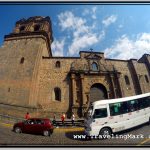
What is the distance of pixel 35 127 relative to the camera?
911cm

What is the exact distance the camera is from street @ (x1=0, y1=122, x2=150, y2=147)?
7430 mm

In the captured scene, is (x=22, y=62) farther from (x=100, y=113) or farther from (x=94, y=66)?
(x=100, y=113)

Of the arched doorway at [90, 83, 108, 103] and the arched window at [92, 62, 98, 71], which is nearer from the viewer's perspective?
the arched doorway at [90, 83, 108, 103]

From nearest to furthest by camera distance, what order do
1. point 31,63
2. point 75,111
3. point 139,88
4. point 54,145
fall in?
point 54,145, point 139,88, point 75,111, point 31,63

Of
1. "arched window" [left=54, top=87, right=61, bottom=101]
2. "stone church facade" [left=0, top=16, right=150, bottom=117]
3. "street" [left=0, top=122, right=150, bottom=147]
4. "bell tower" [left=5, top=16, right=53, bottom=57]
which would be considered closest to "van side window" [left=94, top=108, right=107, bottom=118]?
"street" [left=0, top=122, right=150, bottom=147]

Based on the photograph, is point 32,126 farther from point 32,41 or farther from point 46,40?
point 46,40

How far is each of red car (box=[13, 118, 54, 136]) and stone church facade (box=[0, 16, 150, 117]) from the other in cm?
142

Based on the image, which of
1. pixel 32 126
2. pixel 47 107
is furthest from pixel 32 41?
pixel 32 126

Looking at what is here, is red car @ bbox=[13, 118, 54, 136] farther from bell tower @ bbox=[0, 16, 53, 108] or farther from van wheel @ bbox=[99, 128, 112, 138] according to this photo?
bell tower @ bbox=[0, 16, 53, 108]

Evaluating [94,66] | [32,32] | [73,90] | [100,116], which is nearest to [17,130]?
[100,116]

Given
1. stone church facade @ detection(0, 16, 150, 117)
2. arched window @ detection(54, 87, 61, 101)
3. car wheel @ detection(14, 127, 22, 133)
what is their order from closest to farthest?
1. car wheel @ detection(14, 127, 22, 133)
2. stone church facade @ detection(0, 16, 150, 117)
3. arched window @ detection(54, 87, 61, 101)

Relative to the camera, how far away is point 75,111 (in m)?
13.3

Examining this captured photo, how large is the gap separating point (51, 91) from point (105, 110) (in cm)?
588

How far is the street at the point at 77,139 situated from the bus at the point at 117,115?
332 mm
